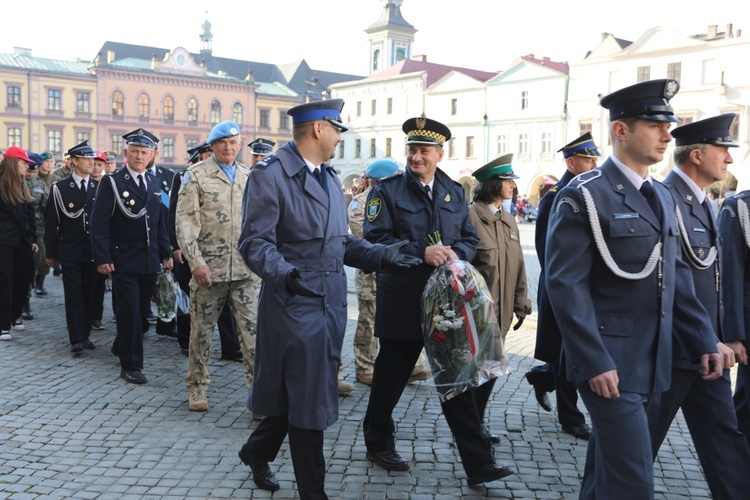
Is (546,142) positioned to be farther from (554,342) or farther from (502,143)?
(554,342)

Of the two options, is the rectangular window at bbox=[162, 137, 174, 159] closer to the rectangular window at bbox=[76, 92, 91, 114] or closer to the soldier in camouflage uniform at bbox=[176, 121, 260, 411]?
the rectangular window at bbox=[76, 92, 91, 114]

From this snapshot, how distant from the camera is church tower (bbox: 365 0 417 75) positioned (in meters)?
94.5

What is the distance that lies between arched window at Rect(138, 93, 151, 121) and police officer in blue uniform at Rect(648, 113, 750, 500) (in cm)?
7199

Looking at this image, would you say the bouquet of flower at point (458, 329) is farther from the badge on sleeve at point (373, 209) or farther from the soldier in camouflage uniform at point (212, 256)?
the soldier in camouflage uniform at point (212, 256)

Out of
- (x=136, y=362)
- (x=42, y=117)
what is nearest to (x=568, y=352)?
(x=136, y=362)

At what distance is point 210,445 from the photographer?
5.40 m

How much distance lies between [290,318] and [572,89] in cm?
5172

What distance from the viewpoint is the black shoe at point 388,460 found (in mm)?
4941

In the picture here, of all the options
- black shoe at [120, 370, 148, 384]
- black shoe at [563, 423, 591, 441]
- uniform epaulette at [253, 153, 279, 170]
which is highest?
uniform epaulette at [253, 153, 279, 170]

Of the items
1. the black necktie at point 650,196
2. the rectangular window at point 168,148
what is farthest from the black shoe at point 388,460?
the rectangular window at point 168,148

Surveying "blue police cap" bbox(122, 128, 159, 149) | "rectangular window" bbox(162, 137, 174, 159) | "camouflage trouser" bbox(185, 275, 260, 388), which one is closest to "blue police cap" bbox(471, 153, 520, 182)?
"camouflage trouser" bbox(185, 275, 260, 388)

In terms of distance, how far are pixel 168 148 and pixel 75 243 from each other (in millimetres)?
67071

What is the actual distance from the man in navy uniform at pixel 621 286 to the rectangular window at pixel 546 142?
2037 inches

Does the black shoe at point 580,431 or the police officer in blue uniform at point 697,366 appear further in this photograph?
the black shoe at point 580,431
